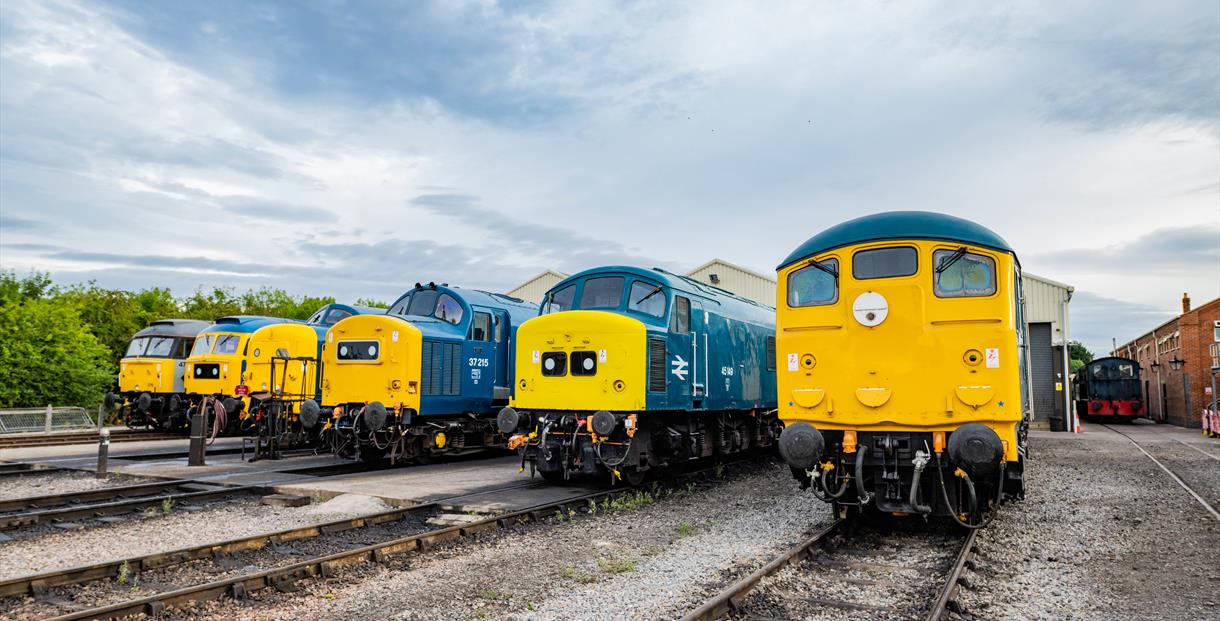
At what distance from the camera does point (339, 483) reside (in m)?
12.0

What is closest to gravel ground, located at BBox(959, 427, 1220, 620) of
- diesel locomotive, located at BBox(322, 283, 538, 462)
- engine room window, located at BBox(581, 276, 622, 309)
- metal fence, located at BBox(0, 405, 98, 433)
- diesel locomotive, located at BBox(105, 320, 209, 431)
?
engine room window, located at BBox(581, 276, 622, 309)

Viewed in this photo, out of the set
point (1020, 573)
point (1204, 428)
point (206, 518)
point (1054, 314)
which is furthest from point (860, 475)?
point (1204, 428)

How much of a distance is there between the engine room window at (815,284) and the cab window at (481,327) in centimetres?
765

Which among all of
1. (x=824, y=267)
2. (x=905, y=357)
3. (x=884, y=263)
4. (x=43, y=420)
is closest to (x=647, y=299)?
(x=824, y=267)

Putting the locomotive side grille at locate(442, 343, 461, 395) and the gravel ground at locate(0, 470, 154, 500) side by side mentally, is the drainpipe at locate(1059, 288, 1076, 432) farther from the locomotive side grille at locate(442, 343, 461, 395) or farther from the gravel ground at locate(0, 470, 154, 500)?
the gravel ground at locate(0, 470, 154, 500)

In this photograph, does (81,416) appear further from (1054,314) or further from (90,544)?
(1054,314)

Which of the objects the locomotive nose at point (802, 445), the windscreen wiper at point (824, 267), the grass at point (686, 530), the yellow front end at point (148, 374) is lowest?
the grass at point (686, 530)

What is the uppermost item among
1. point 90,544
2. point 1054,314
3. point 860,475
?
point 1054,314

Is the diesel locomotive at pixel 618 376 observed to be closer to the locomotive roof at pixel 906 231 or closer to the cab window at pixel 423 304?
the locomotive roof at pixel 906 231

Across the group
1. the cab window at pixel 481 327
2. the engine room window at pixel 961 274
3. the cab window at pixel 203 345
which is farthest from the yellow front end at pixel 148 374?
the engine room window at pixel 961 274

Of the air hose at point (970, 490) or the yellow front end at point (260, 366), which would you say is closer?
the air hose at point (970, 490)

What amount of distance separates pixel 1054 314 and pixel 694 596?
2595 cm

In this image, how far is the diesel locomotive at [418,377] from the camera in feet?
45.1

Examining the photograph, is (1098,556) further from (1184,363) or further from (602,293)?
(1184,363)
